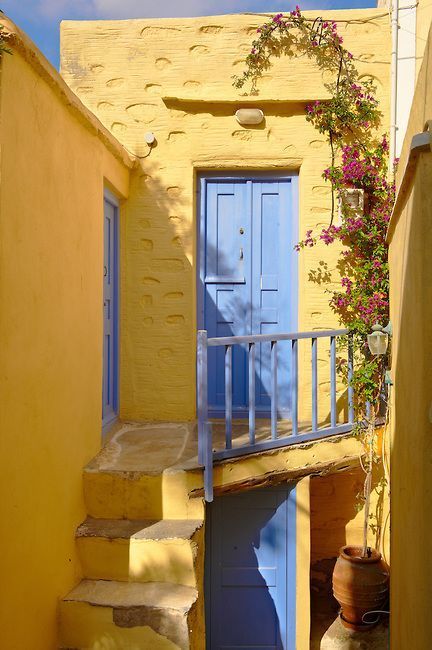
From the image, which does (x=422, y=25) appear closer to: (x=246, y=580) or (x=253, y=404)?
(x=253, y=404)

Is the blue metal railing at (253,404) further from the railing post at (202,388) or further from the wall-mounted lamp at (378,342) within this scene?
the wall-mounted lamp at (378,342)

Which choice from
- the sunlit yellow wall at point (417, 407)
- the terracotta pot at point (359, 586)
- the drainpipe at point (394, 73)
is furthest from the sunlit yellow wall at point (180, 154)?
the sunlit yellow wall at point (417, 407)

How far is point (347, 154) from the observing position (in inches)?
225

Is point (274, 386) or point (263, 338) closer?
point (263, 338)

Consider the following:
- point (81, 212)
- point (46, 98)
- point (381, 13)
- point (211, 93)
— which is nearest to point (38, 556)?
point (81, 212)

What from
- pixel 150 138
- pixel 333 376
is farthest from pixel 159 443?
pixel 150 138

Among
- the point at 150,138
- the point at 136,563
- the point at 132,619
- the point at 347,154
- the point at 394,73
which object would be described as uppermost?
the point at 394,73

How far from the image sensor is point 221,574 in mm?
5145

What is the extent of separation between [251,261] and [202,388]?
198cm

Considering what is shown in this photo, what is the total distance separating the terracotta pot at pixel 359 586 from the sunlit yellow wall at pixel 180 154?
4.19 feet

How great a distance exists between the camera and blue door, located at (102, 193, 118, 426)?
17.9 feet

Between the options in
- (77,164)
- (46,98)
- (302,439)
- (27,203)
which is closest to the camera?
(27,203)

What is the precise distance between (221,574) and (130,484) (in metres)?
1.32

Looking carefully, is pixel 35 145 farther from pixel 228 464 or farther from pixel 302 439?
pixel 302 439
